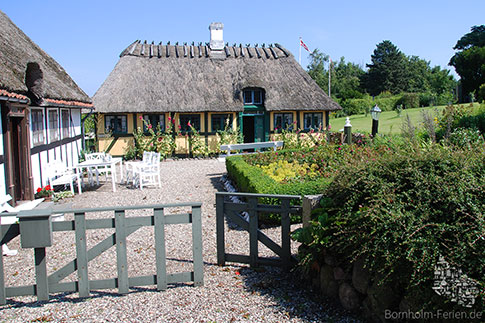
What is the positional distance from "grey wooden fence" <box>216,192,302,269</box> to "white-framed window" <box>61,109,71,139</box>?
10206mm

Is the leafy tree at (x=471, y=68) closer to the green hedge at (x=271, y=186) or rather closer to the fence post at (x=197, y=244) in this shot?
the green hedge at (x=271, y=186)

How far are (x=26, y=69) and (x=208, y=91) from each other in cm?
1238

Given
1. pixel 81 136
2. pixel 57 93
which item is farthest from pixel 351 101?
pixel 57 93

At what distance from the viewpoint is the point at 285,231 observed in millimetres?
5316

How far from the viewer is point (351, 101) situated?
48.0m

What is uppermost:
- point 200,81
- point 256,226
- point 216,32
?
point 216,32

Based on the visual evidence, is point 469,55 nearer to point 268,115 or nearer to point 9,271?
point 268,115

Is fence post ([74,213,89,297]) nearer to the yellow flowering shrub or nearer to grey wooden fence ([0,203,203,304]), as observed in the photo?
grey wooden fence ([0,203,203,304])

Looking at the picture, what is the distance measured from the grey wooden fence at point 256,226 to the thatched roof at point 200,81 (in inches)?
611

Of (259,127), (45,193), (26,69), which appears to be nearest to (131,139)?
(259,127)

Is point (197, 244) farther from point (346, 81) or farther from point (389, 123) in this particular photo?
point (346, 81)

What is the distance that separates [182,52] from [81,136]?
8668 millimetres

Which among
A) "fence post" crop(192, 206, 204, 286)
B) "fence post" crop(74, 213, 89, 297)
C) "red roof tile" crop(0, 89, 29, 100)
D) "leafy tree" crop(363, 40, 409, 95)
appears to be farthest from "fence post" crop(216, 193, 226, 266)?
"leafy tree" crop(363, 40, 409, 95)

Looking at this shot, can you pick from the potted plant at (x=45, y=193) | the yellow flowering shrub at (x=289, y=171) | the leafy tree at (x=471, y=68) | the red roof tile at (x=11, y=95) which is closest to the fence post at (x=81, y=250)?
the red roof tile at (x=11, y=95)
